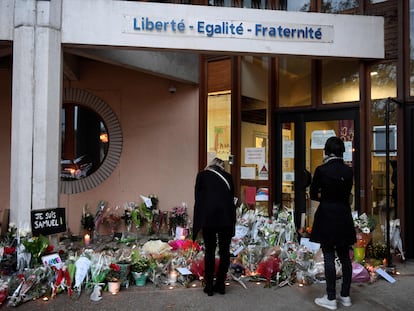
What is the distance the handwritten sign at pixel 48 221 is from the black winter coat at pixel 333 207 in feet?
10.1

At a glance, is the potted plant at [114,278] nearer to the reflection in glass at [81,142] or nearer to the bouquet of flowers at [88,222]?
the bouquet of flowers at [88,222]

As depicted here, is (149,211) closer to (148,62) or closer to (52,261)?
(148,62)

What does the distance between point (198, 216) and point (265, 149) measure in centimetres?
332

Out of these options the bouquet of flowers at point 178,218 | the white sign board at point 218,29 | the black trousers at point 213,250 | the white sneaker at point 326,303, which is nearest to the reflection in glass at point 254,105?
the bouquet of flowers at point 178,218

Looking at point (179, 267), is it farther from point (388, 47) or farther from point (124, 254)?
point (388, 47)

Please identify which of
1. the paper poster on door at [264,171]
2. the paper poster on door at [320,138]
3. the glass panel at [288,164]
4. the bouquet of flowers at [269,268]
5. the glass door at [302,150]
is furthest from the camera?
the paper poster on door at [264,171]

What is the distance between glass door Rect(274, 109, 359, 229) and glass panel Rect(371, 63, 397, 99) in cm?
51

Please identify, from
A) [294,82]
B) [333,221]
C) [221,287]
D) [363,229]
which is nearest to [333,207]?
[333,221]

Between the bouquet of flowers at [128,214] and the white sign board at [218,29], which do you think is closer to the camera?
the white sign board at [218,29]

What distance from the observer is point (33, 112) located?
5312 millimetres

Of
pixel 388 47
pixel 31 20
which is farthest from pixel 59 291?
pixel 388 47

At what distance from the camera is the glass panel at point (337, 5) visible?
261 inches

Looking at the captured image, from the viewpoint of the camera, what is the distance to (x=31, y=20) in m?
5.38

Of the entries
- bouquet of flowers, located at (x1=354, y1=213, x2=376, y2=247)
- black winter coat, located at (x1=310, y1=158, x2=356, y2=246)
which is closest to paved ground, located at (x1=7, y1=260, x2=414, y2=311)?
black winter coat, located at (x1=310, y1=158, x2=356, y2=246)
